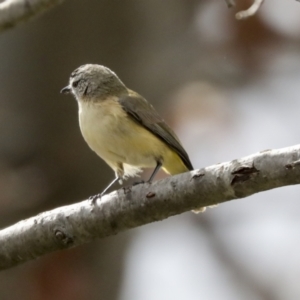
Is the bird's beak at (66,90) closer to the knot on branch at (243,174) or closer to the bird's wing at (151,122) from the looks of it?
the bird's wing at (151,122)

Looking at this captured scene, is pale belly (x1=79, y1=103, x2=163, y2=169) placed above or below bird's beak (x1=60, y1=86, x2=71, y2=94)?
below

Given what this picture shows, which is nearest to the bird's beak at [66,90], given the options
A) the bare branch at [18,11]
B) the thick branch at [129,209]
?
the thick branch at [129,209]

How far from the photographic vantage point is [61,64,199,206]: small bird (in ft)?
12.1

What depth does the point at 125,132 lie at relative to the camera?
368 cm

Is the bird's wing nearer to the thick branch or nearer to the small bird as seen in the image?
the small bird

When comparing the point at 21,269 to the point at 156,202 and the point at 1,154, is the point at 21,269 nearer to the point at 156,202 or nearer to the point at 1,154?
the point at 1,154

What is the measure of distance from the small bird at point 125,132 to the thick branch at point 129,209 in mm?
718

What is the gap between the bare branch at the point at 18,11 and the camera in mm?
2281

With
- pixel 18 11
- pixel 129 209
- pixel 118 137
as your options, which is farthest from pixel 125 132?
pixel 18 11

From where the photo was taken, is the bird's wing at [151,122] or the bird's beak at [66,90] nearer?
the bird's wing at [151,122]

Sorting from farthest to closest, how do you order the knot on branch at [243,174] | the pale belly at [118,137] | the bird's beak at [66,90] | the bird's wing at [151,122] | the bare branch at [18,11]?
the bird's beak at [66,90]
the bird's wing at [151,122]
the pale belly at [118,137]
the knot on branch at [243,174]
the bare branch at [18,11]

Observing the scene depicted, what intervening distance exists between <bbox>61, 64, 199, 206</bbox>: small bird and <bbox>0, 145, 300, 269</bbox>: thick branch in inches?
28.3

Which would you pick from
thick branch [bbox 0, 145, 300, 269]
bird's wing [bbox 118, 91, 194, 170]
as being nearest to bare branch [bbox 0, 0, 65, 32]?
thick branch [bbox 0, 145, 300, 269]

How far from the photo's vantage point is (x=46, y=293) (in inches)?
196
